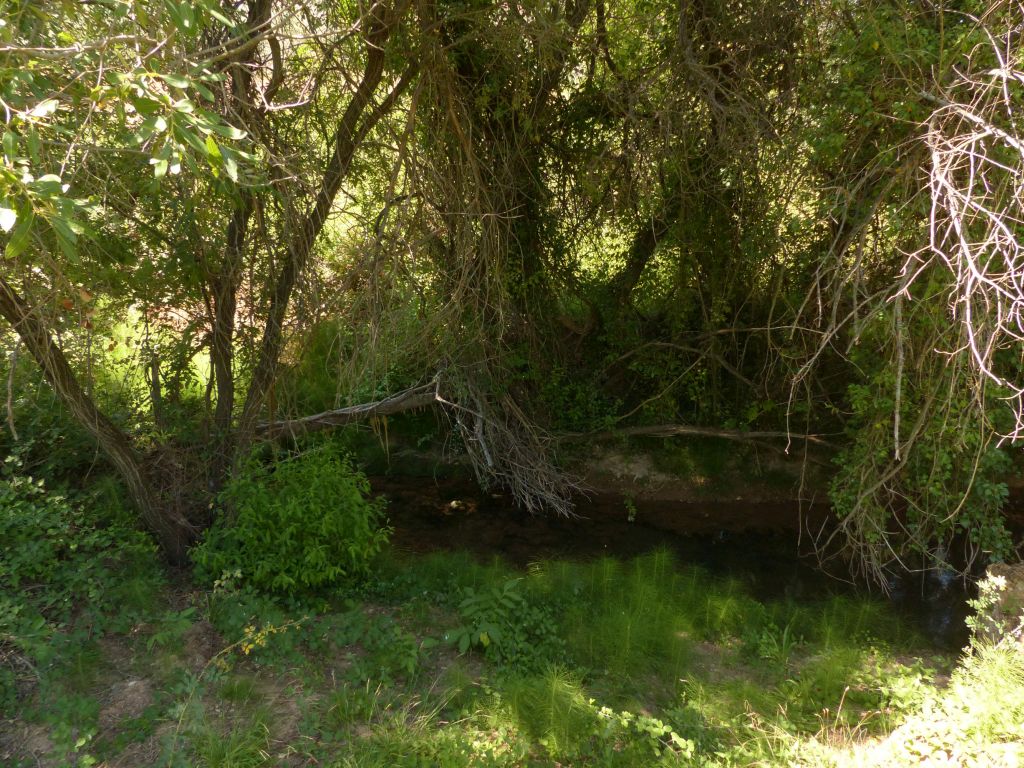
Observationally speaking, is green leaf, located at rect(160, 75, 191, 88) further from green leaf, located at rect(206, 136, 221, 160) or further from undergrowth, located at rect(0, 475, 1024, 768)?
undergrowth, located at rect(0, 475, 1024, 768)

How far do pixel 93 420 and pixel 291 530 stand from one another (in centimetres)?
158

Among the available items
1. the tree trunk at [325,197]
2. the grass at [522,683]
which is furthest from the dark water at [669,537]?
the tree trunk at [325,197]

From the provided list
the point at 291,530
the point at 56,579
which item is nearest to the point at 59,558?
the point at 56,579

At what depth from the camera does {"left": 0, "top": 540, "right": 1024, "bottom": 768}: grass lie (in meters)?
3.58

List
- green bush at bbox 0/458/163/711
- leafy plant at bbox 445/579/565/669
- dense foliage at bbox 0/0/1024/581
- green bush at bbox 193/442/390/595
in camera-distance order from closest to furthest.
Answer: green bush at bbox 0/458/163/711, dense foliage at bbox 0/0/1024/581, leafy plant at bbox 445/579/565/669, green bush at bbox 193/442/390/595

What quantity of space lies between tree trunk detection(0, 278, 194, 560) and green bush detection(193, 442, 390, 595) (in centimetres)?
33

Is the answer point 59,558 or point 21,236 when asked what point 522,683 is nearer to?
point 59,558

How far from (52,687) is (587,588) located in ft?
13.0

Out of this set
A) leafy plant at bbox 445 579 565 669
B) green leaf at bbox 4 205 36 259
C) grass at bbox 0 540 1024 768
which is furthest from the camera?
leafy plant at bbox 445 579 565 669

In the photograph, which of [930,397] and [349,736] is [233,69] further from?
[930,397]

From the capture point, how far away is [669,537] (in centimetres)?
771

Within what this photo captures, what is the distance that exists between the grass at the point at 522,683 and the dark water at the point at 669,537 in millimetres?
525

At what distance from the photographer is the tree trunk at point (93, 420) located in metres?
4.27

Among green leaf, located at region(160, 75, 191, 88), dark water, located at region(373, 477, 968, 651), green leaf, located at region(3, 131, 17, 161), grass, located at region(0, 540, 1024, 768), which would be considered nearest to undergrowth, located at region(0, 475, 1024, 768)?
grass, located at region(0, 540, 1024, 768)
